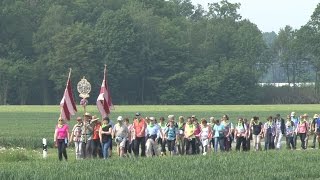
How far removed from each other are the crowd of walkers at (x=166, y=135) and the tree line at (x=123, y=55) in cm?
8378

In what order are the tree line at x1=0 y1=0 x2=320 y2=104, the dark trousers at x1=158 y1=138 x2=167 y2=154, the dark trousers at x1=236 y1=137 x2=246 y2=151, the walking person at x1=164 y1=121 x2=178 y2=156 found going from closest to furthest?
the walking person at x1=164 y1=121 x2=178 y2=156 → the dark trousers at x1=158 y1=138 x2=167 y2=154 → the dark trousers at x1=236 y1=137 x2=246 y2=151 → the tree line at x1=0 y1=0 x2=320 y2=104

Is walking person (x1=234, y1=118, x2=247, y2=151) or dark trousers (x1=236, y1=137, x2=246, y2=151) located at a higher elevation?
walking person (x1=234, y1=118, x2=247, y2=151)

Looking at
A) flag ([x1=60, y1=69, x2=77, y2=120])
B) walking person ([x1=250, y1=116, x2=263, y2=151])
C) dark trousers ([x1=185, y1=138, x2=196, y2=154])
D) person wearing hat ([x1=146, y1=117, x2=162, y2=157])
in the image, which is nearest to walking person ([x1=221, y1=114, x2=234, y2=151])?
walking person ([x1=250, y1=116, x2=263, y2=151])

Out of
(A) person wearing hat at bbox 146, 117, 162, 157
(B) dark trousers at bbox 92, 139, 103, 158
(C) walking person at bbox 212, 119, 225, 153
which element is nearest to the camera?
(B) dark trousers at bbox 92, 139, 103, 158

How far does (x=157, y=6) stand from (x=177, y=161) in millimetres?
129445

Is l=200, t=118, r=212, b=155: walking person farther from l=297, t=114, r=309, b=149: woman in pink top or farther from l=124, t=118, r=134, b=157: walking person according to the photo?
l=297, t=114, r=309, b=149: woman in pink top

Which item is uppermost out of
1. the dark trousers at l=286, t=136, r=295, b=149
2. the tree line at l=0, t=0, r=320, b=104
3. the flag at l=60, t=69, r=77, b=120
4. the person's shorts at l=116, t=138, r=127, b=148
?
the tree line at l=0, t=0, r=320, b=104

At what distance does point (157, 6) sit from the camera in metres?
154

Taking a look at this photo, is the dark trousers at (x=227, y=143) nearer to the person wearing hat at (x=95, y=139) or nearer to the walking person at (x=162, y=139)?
the walking person at (x=162, y=139)

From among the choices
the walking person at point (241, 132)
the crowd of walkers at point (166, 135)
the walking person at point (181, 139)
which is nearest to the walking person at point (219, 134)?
the crowd of walkers at point (166, 135)

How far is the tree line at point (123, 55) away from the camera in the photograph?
123562 millimetres

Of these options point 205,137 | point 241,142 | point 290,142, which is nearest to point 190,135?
point 205,137

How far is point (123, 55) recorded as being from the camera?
12569cm

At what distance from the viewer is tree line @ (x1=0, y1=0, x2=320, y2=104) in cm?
12356
